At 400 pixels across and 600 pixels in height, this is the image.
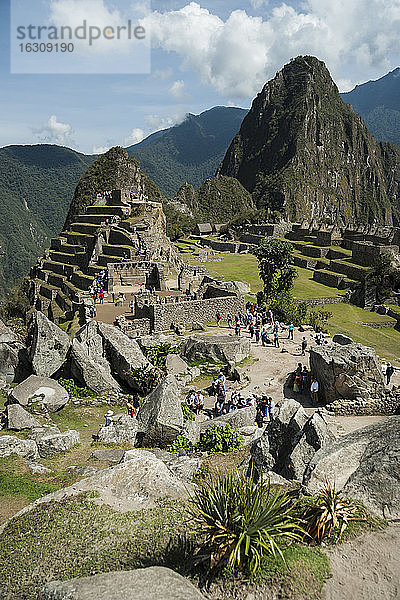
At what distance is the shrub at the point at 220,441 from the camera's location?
12.5m

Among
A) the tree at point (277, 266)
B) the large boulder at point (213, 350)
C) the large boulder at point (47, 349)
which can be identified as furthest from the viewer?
the tree at point (277, 266)

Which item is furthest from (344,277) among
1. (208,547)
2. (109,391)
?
(208,547)

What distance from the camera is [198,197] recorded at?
17912 cm

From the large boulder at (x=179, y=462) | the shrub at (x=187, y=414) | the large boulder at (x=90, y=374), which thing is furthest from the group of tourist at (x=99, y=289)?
the large boulder at (x=179, y=462)

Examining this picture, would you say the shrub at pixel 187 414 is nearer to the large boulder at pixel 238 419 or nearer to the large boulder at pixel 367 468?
the large boulder at pixel 238 419

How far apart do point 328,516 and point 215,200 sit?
591 feet

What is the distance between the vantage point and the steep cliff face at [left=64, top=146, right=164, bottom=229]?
Answer: 122312 mm

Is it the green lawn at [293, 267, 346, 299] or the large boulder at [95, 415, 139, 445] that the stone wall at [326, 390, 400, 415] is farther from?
the green lawn at [293, 267, 346, 299]

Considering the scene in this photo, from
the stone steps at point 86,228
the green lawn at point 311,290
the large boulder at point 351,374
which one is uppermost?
the stone steps at point 86,228

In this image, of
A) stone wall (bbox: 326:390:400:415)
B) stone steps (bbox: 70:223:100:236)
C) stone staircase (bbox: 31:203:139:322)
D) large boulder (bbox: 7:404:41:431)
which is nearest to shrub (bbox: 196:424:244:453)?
stone wall (bbox: 326:390:400:415)

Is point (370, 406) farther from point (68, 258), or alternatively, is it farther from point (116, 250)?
point (68, 258)

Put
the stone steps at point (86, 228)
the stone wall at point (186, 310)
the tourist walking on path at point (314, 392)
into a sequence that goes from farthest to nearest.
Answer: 1. the stone steps at point (86, 228)
2. the stone wall at point (186, 310)
3. the tourist walking on path at point (314, 392)

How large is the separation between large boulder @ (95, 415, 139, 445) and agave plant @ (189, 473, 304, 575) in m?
6.76

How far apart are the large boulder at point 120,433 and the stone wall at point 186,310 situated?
44.6 ft
